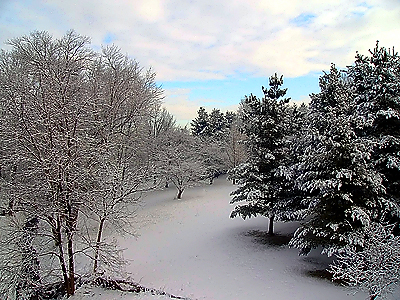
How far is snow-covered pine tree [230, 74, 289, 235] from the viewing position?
13781 mm

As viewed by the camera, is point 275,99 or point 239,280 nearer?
point 239,280

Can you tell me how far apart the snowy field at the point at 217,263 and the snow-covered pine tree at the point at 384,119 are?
3.75 meters

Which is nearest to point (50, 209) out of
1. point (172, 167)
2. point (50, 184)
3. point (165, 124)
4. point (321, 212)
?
point (50, 184)

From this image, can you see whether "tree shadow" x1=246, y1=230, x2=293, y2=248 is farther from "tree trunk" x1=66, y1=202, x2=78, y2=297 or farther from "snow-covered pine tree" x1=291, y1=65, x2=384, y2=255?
"tree trunk" x1=66, y1=202, x2=78, y2=297

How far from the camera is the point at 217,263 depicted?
12883 mm

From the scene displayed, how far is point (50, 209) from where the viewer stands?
8.84m

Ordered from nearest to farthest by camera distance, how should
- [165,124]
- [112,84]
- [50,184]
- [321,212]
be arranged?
[50,184], [321,212], [112,84], [165,124]

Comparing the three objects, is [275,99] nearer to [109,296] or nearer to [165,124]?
[109,296]

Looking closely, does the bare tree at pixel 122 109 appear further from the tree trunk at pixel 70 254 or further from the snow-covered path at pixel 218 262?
the tree trunk at pixel 70 254

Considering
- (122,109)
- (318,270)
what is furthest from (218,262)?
(122,109)

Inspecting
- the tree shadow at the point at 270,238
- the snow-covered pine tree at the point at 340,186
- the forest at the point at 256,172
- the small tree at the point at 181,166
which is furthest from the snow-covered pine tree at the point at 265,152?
the small tree at the point at 181,166

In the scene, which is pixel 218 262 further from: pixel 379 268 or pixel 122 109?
pixel 122 109

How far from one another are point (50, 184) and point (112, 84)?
11.0 meters

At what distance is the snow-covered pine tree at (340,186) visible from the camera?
30.9 feet
